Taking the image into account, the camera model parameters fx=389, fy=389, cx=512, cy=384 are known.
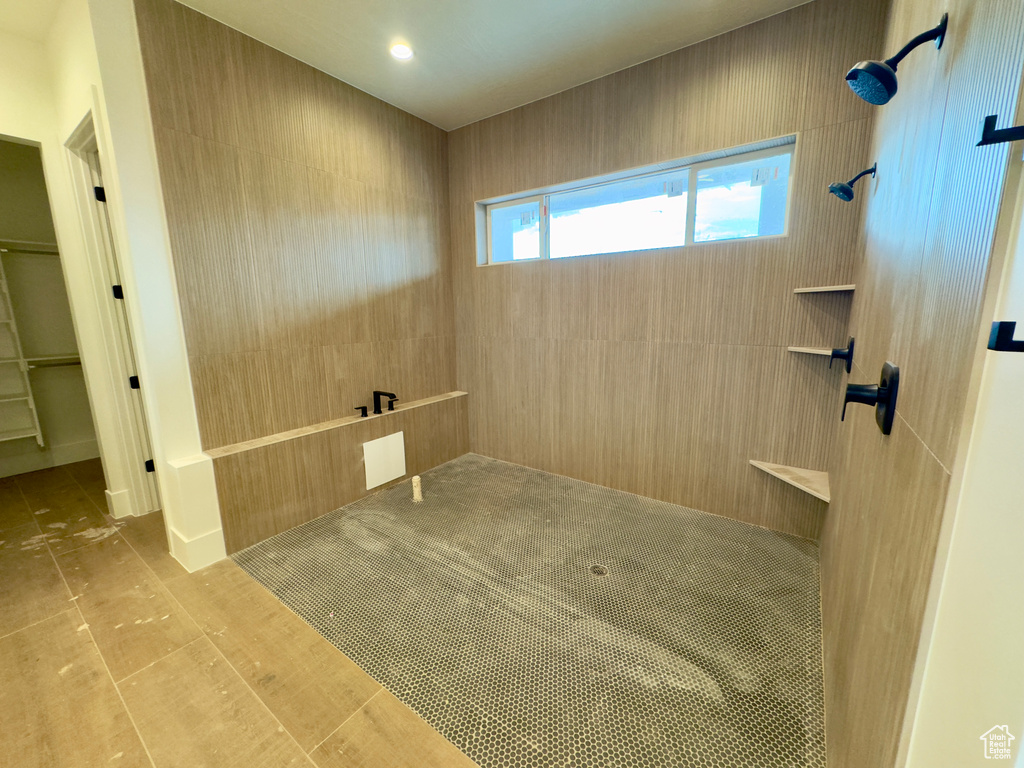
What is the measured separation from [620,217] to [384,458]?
7.88ft

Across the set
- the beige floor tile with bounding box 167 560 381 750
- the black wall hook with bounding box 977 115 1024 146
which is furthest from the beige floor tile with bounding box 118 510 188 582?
the black wall hook with bounding box 977 115 1024 146

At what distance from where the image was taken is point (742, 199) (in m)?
2.26

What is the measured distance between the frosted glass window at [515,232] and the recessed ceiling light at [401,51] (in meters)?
1.16

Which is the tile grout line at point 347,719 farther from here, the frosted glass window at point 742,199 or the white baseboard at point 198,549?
the frosted glass window at point 742,199

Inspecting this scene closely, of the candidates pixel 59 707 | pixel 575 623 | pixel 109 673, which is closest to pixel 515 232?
pixel 575 623

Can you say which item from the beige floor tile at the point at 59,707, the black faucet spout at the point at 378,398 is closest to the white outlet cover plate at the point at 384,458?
the black faucet spout at the point at 378,398

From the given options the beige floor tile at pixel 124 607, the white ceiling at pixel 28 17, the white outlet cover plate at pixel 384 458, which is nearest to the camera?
the beige floor tile at pixel 124 607

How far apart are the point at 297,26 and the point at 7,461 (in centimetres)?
411

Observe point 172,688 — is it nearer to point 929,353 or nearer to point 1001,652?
point 1001,652

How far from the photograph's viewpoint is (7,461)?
3209 millimetres

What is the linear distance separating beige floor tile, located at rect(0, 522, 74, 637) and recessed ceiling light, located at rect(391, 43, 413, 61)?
10.6 ft

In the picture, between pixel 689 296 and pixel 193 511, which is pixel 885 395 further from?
pixel 193 511

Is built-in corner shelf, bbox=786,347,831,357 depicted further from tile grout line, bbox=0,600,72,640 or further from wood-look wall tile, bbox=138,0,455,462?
tile grout line, bbox=0,600,72,640

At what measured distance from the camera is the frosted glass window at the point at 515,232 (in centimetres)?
302
